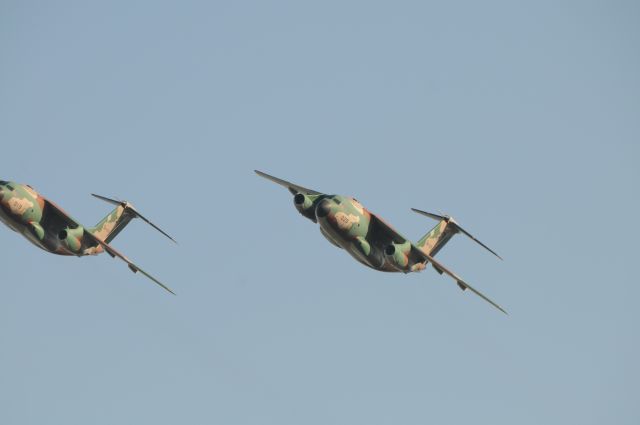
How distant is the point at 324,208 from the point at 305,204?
7.82ft

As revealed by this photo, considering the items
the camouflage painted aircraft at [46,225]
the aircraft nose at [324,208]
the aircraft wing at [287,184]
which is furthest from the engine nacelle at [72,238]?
the aircraft nose at [324,208]

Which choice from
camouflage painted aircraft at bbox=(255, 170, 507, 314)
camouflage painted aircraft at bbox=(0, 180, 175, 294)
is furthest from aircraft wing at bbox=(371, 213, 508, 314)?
camouflage painted aircraft at bbox=(0, 180, 175, 294)

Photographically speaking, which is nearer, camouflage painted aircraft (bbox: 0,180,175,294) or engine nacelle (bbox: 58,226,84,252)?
camouflage painted aircraft (bbox: 0,180,175,294)

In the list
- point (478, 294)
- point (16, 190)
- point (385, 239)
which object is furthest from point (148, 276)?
point (478, 294)

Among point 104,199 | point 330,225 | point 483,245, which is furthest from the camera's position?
point 104,199

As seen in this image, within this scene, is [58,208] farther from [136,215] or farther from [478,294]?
[478,294]

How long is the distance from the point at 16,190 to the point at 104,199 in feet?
29.6

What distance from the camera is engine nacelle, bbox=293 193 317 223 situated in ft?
249

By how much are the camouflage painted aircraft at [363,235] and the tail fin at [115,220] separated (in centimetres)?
1197

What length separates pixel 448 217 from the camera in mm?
82750

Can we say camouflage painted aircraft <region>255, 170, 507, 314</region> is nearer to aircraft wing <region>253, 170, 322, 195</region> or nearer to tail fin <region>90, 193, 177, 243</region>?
aircraft wing <region>253, 170, 322, 195</region>

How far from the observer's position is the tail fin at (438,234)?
81.9 metres

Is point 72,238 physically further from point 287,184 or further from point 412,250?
point 412,250

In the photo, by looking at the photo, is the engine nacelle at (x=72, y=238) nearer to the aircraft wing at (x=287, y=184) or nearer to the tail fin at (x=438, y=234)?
the aircraft wing at (x=287, y=184)
